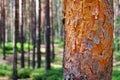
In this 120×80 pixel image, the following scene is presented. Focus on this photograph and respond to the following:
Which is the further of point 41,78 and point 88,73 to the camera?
point 41,78

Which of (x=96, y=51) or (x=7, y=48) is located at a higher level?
(x=96, y=51)

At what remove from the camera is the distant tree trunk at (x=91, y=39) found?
216 cm

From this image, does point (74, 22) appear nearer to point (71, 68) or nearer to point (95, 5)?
point (95, 5)

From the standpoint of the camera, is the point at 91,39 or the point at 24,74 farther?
the point at 24,74

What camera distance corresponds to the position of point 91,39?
7.11ft

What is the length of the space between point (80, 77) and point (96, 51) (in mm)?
227

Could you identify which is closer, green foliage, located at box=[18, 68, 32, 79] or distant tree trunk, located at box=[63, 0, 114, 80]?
distant tree trunk, located at box=[63, 0, 114, 80]

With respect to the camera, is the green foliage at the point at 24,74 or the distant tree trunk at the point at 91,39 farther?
the green foliage at the point at 24,74

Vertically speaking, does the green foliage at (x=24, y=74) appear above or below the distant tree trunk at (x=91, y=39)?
below

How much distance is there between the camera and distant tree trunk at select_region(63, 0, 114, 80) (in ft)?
7.09

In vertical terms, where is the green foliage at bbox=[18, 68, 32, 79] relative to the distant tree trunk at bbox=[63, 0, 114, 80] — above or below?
below

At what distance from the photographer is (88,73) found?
2168mm

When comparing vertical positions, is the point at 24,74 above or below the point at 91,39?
below

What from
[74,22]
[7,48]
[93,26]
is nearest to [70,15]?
[74,22]
